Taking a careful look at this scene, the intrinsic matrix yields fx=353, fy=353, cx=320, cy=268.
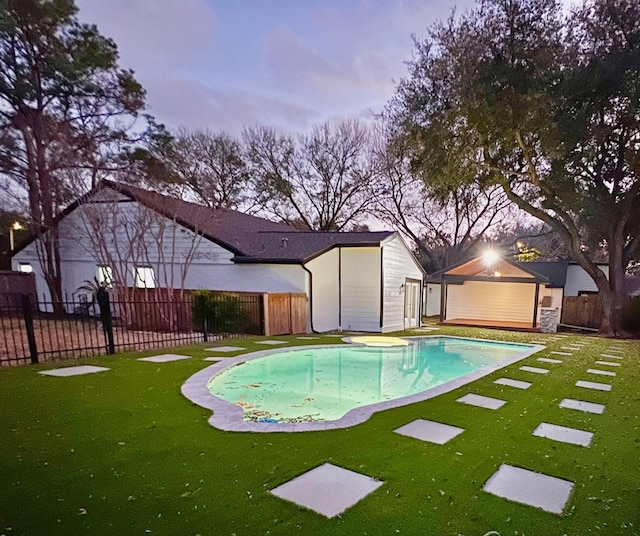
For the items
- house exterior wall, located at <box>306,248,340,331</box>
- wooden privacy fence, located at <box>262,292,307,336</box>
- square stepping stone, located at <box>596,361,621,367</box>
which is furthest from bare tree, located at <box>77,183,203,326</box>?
square stepping stone, located at <box>596,361,621,367</box>

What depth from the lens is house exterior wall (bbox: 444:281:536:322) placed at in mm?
19141

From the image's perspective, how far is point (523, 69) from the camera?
9664mm

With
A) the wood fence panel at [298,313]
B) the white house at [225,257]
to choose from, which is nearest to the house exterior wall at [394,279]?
the white house at [225,257]

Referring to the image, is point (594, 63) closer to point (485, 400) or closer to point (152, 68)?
point (485, 400)

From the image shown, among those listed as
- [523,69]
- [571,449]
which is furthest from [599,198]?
[571,449]

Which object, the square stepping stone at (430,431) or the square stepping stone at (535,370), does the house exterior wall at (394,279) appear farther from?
the square stepping stone at (430,431)

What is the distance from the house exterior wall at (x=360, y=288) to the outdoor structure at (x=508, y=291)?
6.48 metres

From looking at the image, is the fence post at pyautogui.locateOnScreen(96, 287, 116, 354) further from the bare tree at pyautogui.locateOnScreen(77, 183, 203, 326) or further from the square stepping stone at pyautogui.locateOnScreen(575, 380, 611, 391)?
the square stepping stone at pyautogui.locateOnScreen(575, 380, 611, 391)

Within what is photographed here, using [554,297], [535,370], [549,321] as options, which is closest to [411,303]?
[549,321]

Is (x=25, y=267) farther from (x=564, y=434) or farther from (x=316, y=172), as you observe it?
(x=564, y=434)

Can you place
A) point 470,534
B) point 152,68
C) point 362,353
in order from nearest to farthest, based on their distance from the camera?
1. point 470,534
2. point 362,353
3. point 152,68

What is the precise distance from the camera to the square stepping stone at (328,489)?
2256 mm

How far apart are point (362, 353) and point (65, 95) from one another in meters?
12.7

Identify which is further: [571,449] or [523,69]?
[523,69]
